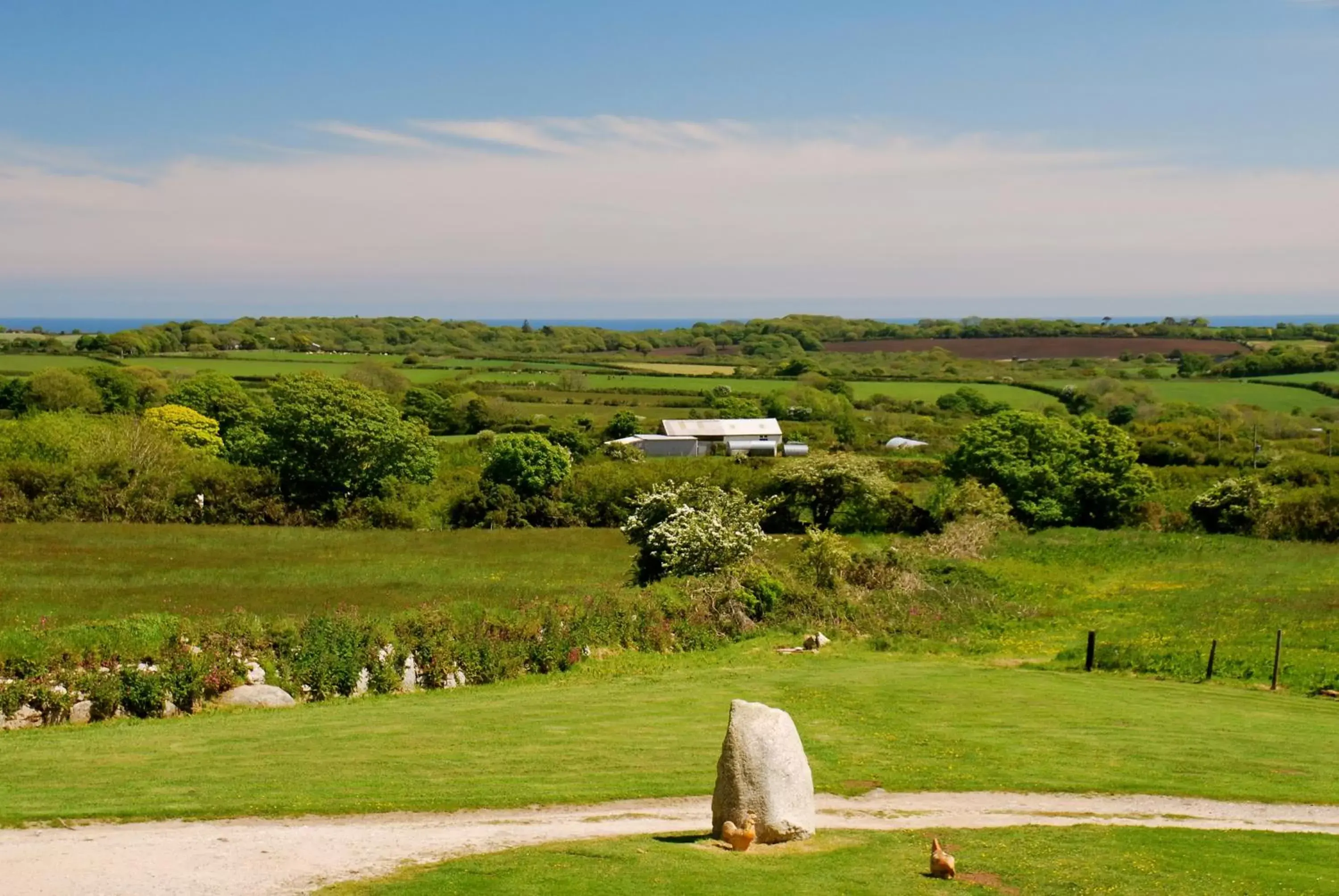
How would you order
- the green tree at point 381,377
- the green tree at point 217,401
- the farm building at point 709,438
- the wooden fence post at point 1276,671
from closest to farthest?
the wooden fence post at point 1276,671
the green tree at point 217,401
the farm building at point 709,438
the green tree at point 381,377

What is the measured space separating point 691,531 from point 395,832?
87.9 ft

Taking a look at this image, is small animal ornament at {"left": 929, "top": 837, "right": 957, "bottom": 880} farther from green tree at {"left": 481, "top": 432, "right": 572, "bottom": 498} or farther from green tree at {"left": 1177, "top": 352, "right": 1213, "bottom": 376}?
green tree at {"left": 1177, "top": 352, "right": 1213, "bottom": 376}

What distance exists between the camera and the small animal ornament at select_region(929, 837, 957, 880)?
15.3 m

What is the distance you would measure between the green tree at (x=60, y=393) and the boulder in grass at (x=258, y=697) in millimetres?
82613

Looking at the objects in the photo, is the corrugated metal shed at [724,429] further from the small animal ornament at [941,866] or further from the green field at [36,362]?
the small animal ornament at [941,866]

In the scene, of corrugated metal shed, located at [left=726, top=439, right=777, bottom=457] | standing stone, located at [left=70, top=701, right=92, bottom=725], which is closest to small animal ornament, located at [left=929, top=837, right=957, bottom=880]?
standing stone, located at [left=70, top=701, right=92, bottom=725]

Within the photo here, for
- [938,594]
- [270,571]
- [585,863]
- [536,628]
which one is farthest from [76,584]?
[585,863]

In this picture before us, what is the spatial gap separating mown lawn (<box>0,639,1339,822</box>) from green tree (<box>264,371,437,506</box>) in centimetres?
3744

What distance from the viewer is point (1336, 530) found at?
63.1 metres

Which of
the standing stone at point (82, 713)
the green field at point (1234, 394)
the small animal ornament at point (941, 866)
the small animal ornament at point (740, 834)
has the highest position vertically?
the green field at point (1234, 394)

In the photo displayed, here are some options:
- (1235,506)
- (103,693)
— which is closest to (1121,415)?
(1235,506)

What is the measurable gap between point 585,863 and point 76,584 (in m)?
37.5

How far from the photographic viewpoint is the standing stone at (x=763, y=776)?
16.5 meters

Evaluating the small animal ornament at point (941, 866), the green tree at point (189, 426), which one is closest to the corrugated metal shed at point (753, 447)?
the green tree at point (189, 426)
